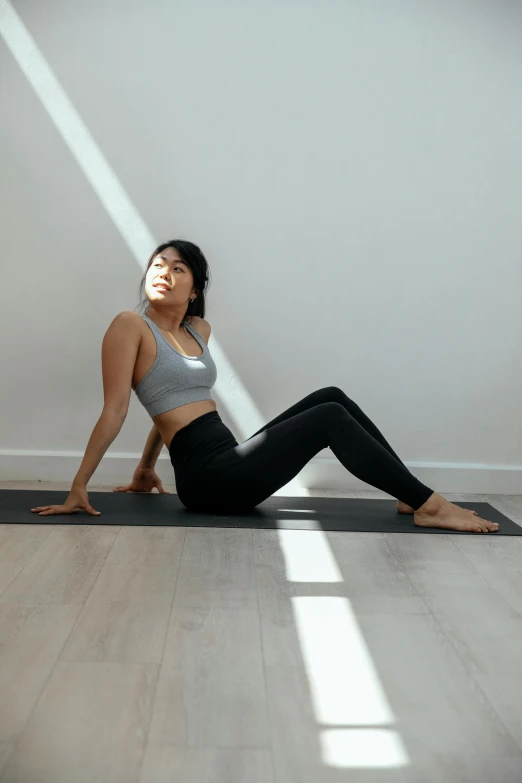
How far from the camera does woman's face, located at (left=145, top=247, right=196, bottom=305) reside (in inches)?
114

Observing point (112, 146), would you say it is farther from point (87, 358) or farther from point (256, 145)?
point (87, 358)

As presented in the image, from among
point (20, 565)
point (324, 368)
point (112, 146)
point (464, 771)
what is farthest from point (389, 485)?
point (112, 146)

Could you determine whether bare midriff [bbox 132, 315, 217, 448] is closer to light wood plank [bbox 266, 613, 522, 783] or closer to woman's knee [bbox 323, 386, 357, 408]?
woman's knee [bbox 323, 386, 357, 408]

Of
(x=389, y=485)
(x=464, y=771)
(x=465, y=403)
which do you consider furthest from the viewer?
(x=465, y=403)

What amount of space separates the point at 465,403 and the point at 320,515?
114cm

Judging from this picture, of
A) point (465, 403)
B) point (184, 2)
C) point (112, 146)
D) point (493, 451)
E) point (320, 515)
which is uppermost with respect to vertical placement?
point (184, 2)

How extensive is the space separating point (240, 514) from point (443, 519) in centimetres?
72

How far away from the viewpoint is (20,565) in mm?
2148

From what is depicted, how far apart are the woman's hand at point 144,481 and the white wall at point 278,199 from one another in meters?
0.39

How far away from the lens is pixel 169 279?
2902 millimetres

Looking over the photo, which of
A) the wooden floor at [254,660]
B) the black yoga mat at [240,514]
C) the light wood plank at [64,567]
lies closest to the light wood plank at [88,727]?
the wooden floor at [254,660]

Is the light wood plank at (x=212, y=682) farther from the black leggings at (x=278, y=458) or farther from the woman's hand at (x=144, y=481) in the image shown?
the woman's hand at (x=144, y=481)

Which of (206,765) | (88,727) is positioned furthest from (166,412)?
(206,765)

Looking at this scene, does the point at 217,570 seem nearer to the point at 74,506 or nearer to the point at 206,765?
the point at 74,506
